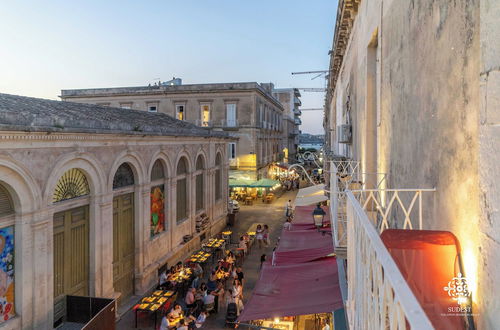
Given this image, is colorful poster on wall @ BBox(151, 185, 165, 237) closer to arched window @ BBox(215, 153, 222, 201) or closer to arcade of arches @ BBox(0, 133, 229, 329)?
arcade of arches @ BBox(0, 133, 229, 329)

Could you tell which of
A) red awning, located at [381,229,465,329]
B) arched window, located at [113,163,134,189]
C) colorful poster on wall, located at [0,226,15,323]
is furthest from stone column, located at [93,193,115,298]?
red awning, located at [381,229,465,329]

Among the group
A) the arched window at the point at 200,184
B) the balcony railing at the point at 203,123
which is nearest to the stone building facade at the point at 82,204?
the arched window at the point at 200,184

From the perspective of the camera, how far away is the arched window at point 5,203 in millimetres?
8109

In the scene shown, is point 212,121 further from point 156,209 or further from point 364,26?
point 364,26

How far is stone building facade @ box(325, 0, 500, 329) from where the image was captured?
2.40 metres

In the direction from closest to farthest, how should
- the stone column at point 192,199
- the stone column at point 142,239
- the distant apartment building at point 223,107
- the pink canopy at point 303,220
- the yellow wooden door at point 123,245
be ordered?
1. the yellow wooden door at point 123,245
2. the stone column at point 142,239
3. the pink canopy at point 303,220
4. the stone column at point 192,199
5. the distant apartment building at point 223,107

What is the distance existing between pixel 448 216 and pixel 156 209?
13.0 meters

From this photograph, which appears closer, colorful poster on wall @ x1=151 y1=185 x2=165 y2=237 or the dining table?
the dining table

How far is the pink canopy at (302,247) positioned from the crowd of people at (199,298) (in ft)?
7.38

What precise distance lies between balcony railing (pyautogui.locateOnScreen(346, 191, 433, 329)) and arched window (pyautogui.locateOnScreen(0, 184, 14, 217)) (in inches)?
305

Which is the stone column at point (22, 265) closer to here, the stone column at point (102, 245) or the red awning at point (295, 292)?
the stone column at point (102, 245)

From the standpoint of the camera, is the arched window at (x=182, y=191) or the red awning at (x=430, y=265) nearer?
the red awning at (x=430, y=265)

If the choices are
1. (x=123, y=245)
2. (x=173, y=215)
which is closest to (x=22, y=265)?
(x=123, y=245)

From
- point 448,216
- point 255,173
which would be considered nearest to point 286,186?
point 255,173
